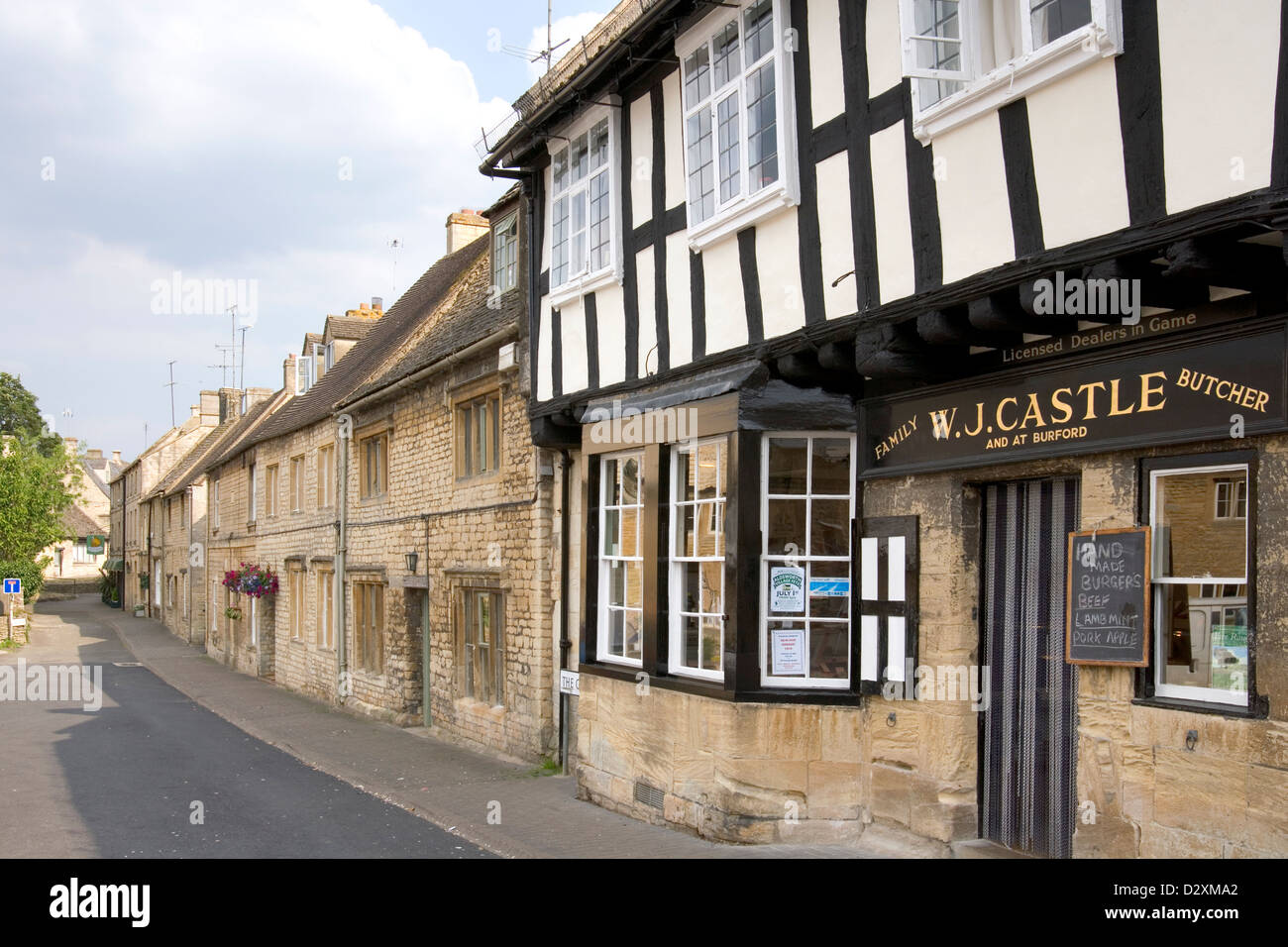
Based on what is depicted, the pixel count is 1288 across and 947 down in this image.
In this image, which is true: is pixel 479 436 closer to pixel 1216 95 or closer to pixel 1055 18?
pixel 1055 18

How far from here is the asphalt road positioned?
8750 mm

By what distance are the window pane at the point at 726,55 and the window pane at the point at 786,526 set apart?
322 cm

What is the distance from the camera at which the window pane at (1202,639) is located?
5.46 meters

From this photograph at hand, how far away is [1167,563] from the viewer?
5781mm

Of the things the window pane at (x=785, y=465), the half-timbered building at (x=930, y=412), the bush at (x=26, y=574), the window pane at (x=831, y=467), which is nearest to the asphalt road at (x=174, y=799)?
the half-timbered building at (x=930, y=412)

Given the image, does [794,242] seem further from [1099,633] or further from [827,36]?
[1099,633]

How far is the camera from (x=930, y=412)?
23.7 ft

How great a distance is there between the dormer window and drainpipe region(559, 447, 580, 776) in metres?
3.95

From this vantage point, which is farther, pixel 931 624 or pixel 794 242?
pixel 794 242

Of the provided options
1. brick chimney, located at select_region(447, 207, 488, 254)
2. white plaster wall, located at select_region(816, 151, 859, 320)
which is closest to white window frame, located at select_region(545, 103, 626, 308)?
white plaster wall, located at select_region(816, 151, 859, 320)

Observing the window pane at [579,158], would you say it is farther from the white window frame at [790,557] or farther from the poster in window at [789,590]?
the poster in window at [789,590]

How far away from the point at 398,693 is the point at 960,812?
11.3 m

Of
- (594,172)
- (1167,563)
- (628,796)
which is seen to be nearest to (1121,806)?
(1167,563)

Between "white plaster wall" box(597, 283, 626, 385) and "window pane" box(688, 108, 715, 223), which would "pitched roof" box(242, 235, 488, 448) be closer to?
"white plaster wall" box(597, 283, 626, 385)
